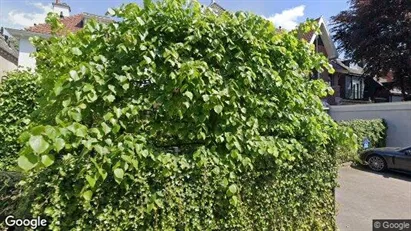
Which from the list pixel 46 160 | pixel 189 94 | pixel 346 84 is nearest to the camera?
pixel 46 160

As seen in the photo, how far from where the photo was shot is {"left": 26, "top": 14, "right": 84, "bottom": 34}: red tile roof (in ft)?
48.9

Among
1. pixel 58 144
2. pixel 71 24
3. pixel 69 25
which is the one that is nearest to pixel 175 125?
pixel 58 144

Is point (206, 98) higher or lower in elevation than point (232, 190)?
higher

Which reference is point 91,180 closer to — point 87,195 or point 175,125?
point 87,195

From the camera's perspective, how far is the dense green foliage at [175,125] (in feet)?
7.84

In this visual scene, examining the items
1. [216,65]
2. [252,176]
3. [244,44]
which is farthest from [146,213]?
[244,44]

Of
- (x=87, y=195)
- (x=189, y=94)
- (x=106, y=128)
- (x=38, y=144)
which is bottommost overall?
(x=87, y=195)

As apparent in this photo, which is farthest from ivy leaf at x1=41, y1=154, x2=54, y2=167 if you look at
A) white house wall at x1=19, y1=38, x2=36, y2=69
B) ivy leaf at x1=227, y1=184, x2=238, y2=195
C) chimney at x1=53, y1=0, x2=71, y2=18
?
chimney at x1=53, y1=0, x2=71, y2=18

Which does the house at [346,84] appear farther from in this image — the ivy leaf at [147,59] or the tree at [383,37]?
the ivy leaf at [147,59]

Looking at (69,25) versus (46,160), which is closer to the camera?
(46,160)

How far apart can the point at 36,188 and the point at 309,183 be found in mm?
3081

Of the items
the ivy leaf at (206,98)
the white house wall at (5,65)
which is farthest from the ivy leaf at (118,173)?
the white house wall at (5,65)

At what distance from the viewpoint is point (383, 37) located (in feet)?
61.3

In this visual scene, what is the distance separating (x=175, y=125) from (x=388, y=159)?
33.0 ft
